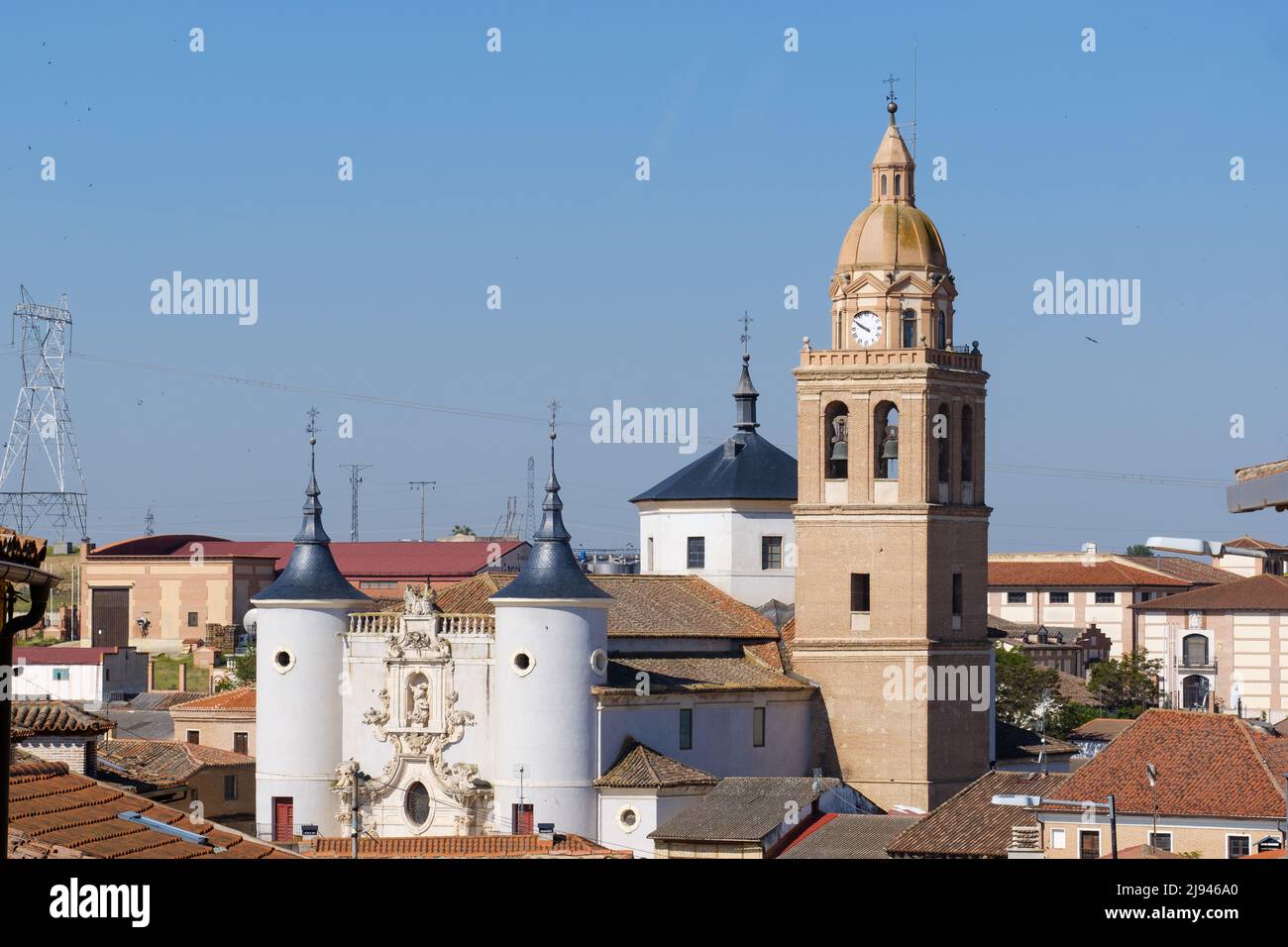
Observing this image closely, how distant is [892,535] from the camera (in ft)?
216

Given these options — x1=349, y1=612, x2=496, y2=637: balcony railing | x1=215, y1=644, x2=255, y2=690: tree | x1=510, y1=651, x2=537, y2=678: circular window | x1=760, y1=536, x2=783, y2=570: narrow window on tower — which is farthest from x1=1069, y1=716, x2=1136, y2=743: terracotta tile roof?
x1=215, y1=644, x2=255, y2=690: tree

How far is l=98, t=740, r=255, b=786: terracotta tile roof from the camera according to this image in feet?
201

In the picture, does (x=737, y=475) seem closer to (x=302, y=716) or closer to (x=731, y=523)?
(x=731, y=523)

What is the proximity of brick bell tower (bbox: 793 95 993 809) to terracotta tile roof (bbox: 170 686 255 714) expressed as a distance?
22.4 meters

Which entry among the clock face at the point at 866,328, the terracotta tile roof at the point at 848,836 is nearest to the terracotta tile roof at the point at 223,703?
the clock face at the point at 866,328

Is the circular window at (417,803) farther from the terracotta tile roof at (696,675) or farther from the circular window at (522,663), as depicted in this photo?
the terracotta tile roof at (696,675)

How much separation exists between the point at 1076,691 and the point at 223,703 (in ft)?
147

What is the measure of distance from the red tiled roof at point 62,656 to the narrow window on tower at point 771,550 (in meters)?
39.3

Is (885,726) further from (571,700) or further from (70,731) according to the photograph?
(70,731)

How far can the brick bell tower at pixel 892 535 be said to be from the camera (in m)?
65.5

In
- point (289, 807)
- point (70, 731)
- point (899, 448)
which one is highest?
point (899, 448)

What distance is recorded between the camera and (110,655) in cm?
10181
